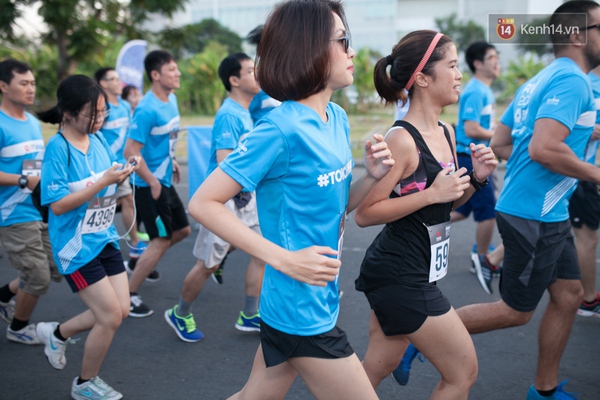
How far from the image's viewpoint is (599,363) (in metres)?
4.16

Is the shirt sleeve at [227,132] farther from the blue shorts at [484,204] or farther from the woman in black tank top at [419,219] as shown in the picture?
the blue shorts at [484,204]

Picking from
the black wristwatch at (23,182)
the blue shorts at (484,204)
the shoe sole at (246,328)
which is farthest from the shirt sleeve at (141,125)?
the blue shorts at (484,204)

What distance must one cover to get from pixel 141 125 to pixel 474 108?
327 cm

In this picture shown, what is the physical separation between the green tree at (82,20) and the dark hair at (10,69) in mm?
8230

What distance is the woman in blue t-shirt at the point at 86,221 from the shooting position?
140 inches

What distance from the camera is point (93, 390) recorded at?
3.64 metres

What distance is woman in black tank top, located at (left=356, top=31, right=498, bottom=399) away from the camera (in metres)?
2.68

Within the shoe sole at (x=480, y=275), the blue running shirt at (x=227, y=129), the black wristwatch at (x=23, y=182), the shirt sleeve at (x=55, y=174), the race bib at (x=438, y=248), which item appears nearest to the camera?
the race bib at (x=438, y=248)

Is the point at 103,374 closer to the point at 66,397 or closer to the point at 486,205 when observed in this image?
the point at 66,397

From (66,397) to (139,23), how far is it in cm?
1217

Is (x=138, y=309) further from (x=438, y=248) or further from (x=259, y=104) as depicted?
(x=438, y=248)

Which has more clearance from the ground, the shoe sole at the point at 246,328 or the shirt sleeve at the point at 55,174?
the shirt sleeve at the point at 55,174

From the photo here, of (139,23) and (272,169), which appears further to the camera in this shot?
(139,23)

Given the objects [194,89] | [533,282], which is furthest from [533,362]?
[194,89]
